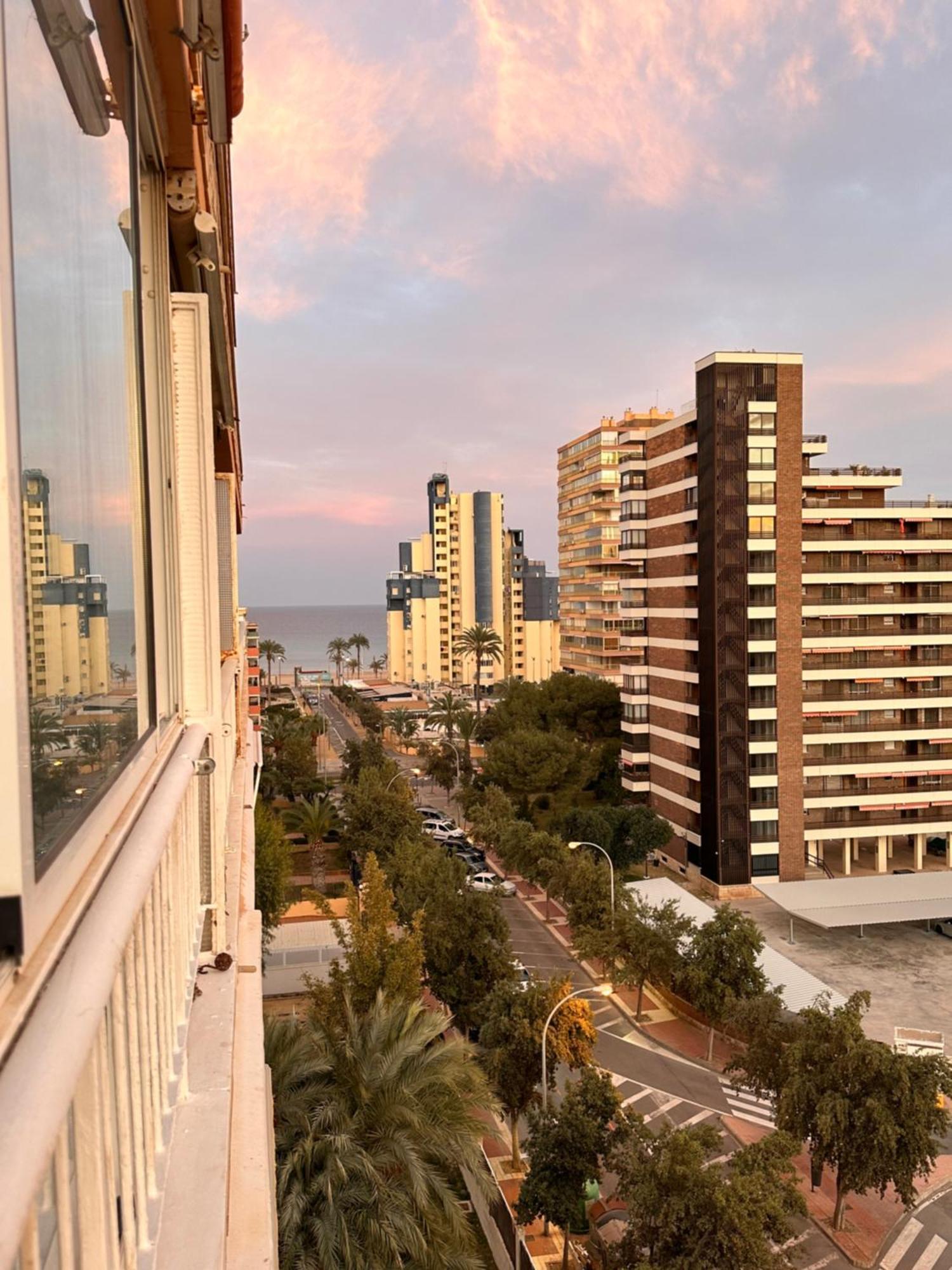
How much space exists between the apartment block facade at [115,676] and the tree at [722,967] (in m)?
17.9

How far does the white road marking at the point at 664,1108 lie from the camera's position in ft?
57.3

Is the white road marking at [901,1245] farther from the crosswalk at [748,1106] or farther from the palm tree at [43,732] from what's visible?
the palm tree at [43,732]

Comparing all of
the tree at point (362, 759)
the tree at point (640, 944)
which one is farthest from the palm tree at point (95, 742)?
the tree at point (362, 759)

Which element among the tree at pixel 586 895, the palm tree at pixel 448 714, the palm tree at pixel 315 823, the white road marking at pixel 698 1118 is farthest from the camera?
the palm tree at pixel 448 714

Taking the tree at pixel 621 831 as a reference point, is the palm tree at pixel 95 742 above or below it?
above

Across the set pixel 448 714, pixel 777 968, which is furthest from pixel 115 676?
pixel 448 714

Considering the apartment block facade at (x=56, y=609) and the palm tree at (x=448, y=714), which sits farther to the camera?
the palm tree at (x=448, y=714)

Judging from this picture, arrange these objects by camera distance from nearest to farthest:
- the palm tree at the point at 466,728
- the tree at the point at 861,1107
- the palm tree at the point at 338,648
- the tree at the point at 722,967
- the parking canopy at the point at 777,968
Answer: the tree at the point at 861,1107
the tree at the point at 722,967
the parking canopy at the point at 777,968
the palm tree at the point at 466,728
the palm tree at the point at 338,648

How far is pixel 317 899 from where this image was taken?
18.3 m

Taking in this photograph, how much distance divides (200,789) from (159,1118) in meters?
1.73

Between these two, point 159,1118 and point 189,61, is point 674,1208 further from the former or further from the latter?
point 189,61

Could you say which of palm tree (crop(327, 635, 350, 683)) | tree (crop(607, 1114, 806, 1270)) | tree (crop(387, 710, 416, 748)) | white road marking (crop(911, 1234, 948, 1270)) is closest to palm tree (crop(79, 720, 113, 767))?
tree (crop(607, 1114, 806, 1270))

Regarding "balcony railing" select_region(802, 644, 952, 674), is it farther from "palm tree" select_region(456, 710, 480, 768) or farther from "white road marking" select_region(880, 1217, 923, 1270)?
"palm tree" select_region(456, 710, 480, 768)

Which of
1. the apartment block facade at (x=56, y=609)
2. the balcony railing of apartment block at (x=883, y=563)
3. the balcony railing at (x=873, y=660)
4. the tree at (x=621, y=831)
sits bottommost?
the tree at (x=621, y=831)
